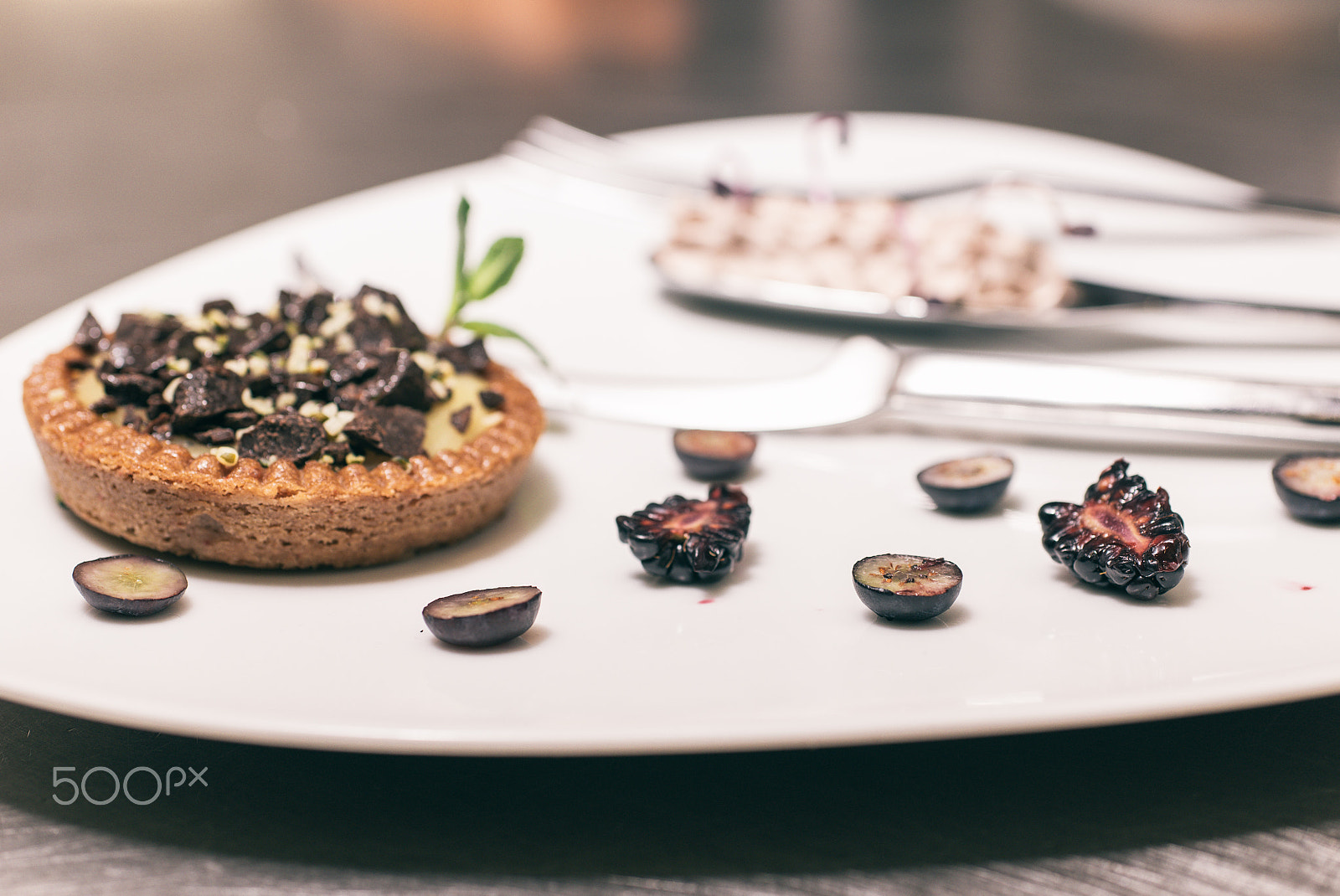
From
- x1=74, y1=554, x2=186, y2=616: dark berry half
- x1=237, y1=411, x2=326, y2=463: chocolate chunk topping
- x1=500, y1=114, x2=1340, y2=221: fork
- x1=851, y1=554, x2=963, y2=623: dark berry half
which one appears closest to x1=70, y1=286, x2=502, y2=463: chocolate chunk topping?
x1=237, y1=411, x2=326, y2=463: chocolate chunk topping

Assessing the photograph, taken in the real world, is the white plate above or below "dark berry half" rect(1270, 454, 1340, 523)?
below

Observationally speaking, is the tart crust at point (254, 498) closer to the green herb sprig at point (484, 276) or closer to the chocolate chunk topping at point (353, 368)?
the chocolate chunk topping at point (353, 368)

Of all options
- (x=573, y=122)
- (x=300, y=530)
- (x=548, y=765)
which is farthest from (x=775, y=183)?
(x=548, y=765)

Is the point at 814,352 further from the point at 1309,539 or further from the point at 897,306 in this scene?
the point at 1309,539

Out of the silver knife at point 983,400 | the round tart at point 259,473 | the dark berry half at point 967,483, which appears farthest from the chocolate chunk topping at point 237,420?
the dark berry half at point 967,483

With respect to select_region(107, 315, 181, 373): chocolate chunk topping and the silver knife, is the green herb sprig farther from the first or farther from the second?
select_region(107, 315, 181, 373): chocolate chunk topping

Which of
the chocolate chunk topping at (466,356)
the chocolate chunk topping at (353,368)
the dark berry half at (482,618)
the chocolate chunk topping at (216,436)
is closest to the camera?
the dark berry half at (482,618)
